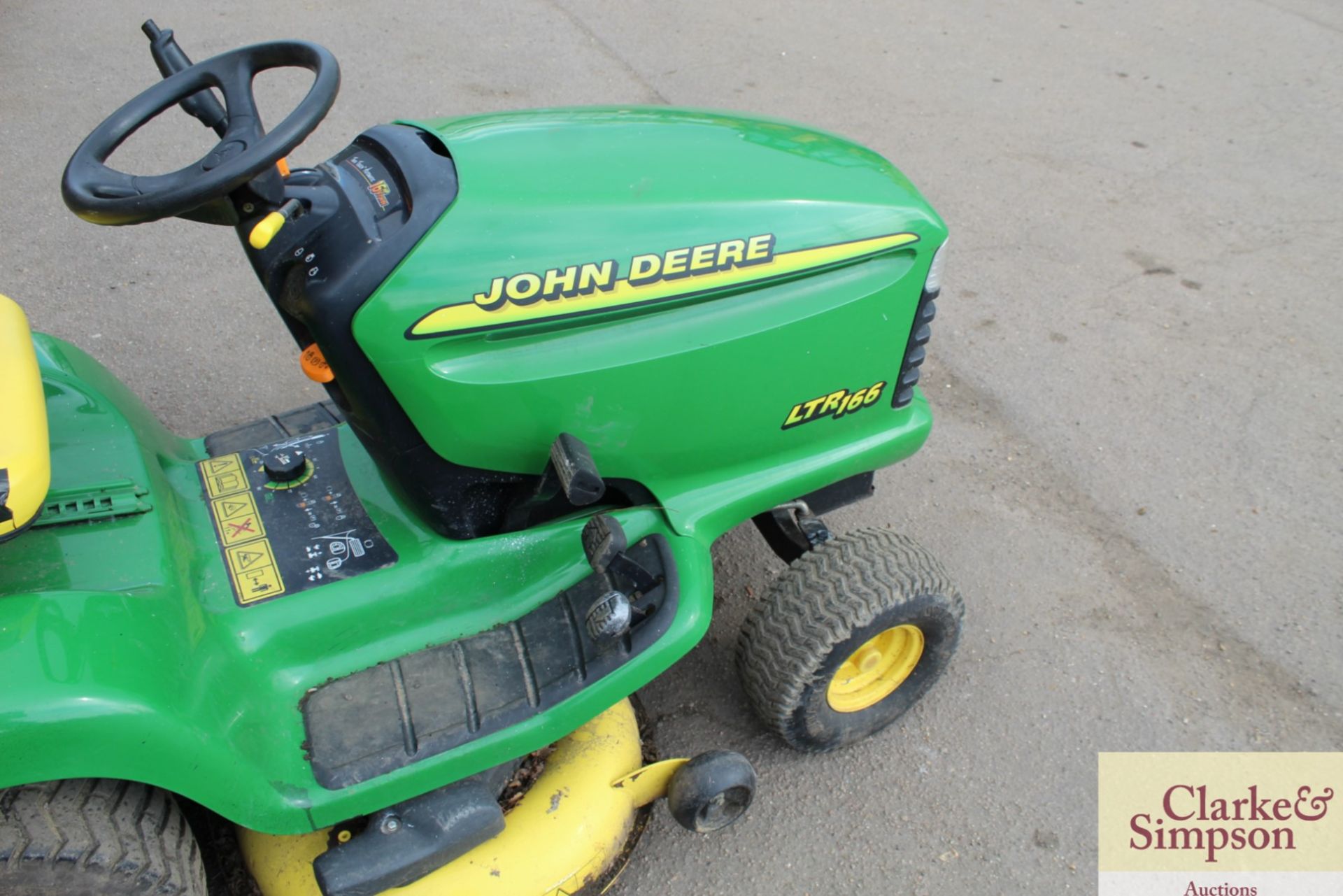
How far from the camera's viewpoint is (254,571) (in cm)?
189


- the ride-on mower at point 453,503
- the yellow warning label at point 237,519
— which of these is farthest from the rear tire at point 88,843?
the yellow warning label at point 237,519

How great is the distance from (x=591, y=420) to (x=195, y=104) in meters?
0.85

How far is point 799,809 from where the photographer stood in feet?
7.30

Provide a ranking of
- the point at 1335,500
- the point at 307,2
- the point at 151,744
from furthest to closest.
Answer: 1. the point at 307,2
2. the point at 1335,500
3. the point at 151,744

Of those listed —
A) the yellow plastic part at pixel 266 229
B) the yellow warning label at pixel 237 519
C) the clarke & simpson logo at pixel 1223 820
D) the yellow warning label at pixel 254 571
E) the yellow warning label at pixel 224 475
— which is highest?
the yellow plastic part at pixel 266 229

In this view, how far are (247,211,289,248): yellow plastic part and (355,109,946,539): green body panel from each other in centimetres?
17

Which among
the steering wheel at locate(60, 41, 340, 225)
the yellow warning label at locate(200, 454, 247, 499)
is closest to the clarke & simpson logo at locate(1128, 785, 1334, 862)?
the yellow warning label at locate(200, 454, 247, 499)

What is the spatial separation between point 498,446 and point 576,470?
191 millimetres

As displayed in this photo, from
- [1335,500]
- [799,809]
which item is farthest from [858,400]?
[1335,500]

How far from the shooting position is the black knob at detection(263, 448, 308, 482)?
82.2 inches

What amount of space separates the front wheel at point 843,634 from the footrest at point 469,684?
309mm

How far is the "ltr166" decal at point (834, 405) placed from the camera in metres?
2.02

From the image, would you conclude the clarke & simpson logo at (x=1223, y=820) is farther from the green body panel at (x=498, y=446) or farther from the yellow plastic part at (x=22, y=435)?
the yellow plastic part at (x=22, y=435)

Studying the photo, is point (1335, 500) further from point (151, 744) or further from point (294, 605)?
point (151, 744)
